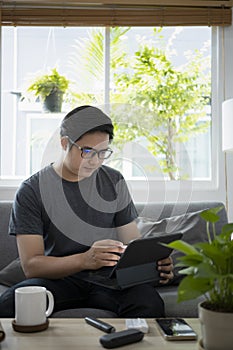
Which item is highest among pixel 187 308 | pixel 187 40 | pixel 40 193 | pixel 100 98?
pixel 187 40

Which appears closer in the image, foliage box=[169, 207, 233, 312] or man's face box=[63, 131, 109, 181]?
foliage box=[169, 207, 233, 312]

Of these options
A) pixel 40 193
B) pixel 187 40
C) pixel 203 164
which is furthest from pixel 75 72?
pixel 40 193

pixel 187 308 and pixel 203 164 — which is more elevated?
pixel 203 164

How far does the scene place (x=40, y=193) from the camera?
228 cm

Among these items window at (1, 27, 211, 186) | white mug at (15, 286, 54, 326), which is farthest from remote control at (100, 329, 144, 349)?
window at (1, 27, 211, 186)

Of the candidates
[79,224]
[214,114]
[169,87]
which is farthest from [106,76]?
[79,224]

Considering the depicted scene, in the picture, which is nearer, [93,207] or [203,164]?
[93,207]

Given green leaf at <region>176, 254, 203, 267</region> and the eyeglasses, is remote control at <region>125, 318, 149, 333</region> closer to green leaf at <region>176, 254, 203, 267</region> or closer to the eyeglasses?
green leaf at <region>176, 254, 203, 267</region>

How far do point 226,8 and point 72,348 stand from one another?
8.64 feet

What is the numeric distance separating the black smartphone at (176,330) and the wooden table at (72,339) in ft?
0.05

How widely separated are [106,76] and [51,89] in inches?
14.5

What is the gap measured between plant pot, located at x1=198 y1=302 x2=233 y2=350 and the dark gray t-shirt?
1083 mm

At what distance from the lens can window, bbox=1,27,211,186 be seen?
3.50 meters

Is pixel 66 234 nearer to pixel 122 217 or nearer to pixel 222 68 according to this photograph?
pixel 122 217
